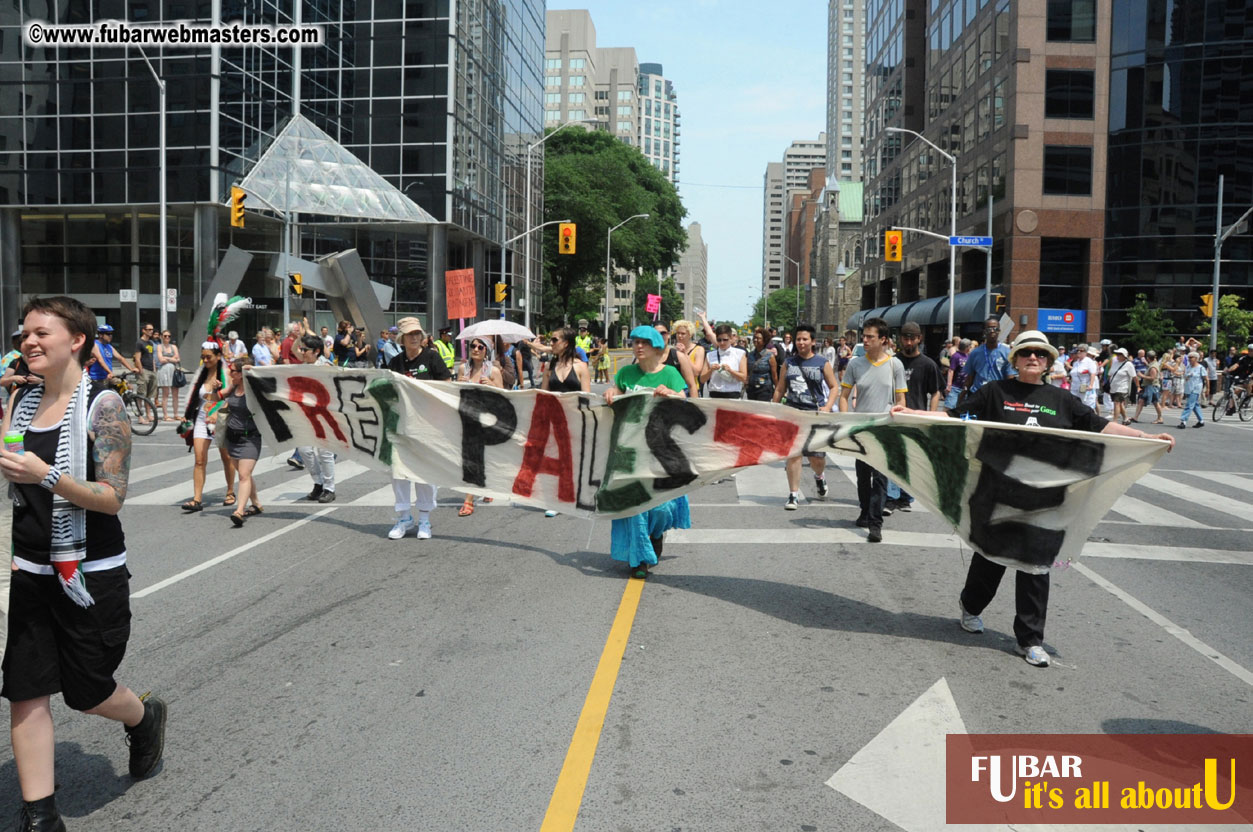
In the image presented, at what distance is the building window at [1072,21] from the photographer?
47844 mm

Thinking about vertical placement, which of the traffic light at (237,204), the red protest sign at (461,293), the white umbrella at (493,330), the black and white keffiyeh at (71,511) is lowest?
the black and white keffiyeh at (71,511)

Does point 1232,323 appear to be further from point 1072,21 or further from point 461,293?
point 461,293

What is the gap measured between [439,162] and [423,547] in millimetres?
40078

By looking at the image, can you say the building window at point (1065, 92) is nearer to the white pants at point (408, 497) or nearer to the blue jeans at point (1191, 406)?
the blue jeans at point (1191, 406)

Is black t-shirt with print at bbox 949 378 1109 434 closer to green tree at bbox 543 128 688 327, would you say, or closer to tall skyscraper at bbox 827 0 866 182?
green tree at bbox 543 128 688 327

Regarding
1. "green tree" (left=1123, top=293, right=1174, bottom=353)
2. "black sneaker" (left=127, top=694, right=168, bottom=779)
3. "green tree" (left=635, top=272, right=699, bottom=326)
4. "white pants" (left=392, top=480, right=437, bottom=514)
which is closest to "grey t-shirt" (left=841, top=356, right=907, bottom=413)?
"white pants" (left=392, top=480, right=437, bottom=514)

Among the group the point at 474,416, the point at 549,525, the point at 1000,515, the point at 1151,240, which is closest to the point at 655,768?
the point at 1000,515

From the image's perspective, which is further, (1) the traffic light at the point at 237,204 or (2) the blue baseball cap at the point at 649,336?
(1) the traffic light at the point at 237,204

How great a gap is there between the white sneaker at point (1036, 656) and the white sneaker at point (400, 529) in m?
5.51

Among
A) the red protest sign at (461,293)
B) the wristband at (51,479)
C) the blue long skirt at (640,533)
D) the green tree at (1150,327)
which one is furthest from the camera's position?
the green tree at (1150,327)

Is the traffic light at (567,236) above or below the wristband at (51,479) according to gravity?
above

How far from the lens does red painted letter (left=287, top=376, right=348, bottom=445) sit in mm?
9234

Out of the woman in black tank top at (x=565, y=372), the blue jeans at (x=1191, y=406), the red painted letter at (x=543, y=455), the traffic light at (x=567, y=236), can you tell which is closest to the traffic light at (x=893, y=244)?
the traffic light at (x=567, y=236)

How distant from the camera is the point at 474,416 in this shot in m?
8.41
